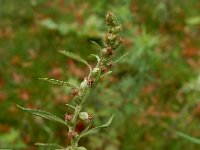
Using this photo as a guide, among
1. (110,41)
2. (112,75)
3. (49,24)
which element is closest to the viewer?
(110,41)

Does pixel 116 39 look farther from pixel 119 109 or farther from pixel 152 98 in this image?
pixel 152 98

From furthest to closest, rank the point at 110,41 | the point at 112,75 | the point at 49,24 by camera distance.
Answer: the point at 49,24 → the point at 112,75 → the point at 110,41

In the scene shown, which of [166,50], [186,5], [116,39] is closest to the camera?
[116,39]

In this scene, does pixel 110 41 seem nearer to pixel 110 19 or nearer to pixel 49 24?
pixel 110 19

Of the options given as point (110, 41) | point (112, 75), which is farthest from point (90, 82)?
point (112, 75)

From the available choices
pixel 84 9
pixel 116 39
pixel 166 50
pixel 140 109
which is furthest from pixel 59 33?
pixel 116 39

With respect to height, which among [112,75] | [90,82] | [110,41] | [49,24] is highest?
[49,24]

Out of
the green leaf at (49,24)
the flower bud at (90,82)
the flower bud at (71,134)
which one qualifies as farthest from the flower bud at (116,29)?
the green leaf at (49,24)

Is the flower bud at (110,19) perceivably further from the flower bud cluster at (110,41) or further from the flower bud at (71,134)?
the flower bud at (71,134)
